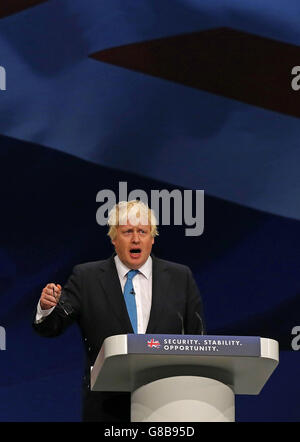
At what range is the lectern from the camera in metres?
2.67

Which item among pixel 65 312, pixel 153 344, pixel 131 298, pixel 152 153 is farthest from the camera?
pixel 152 153

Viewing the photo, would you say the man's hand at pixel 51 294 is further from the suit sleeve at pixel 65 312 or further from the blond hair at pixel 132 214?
the blond hair at pixel 132 214

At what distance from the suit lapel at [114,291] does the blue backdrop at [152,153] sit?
1.86 meters

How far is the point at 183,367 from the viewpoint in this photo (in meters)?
2.78

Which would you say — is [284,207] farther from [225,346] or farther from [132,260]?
[225,346]

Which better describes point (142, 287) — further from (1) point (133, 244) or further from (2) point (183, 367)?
(2) point (183, 367)

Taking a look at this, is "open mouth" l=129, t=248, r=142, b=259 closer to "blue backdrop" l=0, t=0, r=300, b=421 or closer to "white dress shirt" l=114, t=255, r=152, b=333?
"white dress shirt" l=114, t=255, r=152, b=333

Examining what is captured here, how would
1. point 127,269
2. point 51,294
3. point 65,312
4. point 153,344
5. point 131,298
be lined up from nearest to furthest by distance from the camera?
1. point 153,344
2. point 51,294
3. point 65,312
4. point 131,298
5. point 127,269

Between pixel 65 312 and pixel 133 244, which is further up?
pixel 133 244

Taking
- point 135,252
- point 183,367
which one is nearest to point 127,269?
point 135,252

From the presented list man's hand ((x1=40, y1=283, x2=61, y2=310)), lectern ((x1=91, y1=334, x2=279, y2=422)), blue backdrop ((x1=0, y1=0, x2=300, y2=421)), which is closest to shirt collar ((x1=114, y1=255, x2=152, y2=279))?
man's hand ((x1=40, y1=283, x2=61, y2=310))

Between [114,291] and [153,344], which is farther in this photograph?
[114,291]

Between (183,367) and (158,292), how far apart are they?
736mm

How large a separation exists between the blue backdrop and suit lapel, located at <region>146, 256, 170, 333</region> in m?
1.86
